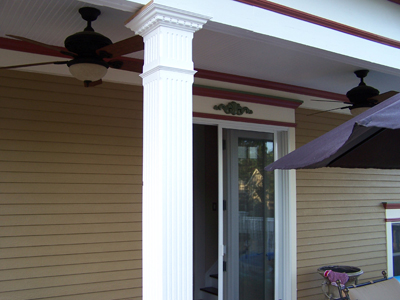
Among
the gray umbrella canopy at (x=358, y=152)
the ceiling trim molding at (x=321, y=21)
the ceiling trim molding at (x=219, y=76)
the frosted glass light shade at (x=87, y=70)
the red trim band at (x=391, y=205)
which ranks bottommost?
the red trim band at (x=391, y=205)

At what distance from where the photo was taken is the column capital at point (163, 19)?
2.21 meters

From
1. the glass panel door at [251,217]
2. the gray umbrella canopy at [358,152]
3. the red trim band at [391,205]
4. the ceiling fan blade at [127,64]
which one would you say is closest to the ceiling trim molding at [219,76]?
the ceiling fan blade at [127,64]

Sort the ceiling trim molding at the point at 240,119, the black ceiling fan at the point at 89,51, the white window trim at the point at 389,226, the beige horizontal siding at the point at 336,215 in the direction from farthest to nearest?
the white window trim at the point at 389,226
the beige horizontal siding at the point at 336,215
the ceiling trim molding at the point at 240,119
the black ceiling fan at the point at 89,51

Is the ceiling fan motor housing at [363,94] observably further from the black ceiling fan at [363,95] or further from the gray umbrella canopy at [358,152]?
the gray umbrella canopy at [358,152]

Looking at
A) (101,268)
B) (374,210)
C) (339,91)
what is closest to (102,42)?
(101,268)

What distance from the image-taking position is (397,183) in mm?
6188

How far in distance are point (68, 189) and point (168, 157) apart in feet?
5.73

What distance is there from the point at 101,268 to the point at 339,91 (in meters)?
3.89

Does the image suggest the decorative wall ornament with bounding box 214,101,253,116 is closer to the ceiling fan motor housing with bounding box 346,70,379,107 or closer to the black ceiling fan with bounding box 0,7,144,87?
the ceiling fan motor housing with bounding box 346,70,379,107

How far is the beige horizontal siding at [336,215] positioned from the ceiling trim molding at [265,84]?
26cm

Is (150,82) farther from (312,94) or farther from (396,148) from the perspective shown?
(312,94)

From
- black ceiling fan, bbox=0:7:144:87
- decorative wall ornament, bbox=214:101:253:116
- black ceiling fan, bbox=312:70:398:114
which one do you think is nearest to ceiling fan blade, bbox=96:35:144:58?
black ceiling fan, bbox=0:7:144:87

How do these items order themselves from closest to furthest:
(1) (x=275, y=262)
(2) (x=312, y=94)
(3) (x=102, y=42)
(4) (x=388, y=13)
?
(3) (x=102, y=42), (4) (x=388, y=13), (1) (x=275, y=262), (2) (x=312, y=94)

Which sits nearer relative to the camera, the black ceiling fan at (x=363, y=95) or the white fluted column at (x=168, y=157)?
the white fluted column at (x=168, y=157)
